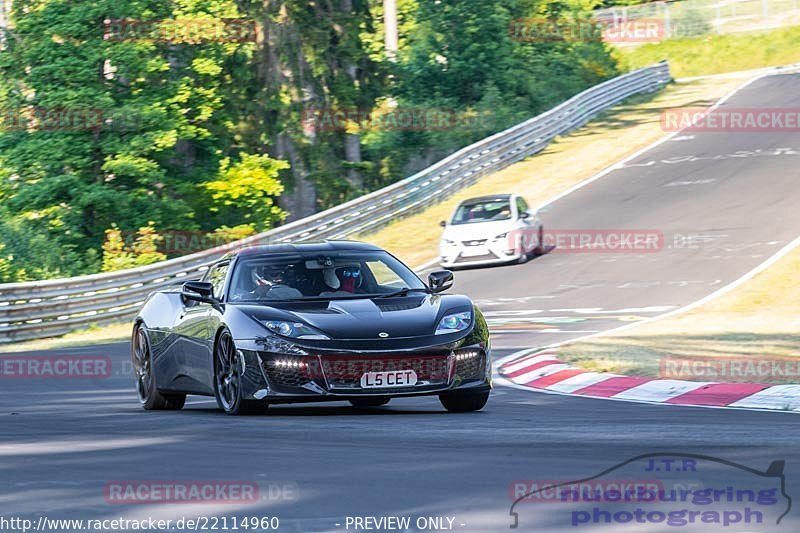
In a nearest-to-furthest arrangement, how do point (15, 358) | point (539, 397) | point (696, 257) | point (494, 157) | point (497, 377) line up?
point (539, 397) < point (497, 377) < point (15, 358) < point (696, 257) < point (494, 157)

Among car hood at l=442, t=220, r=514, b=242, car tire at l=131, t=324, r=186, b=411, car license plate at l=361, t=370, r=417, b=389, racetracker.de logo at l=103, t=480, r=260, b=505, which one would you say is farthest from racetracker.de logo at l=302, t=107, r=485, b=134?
racetracker.de logo at l=103, t=480, r=260, b=505

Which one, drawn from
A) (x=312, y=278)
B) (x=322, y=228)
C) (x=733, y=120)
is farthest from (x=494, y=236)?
(x=312, y=278)

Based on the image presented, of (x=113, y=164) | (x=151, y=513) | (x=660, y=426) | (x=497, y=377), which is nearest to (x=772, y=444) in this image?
(x=660, y=426)

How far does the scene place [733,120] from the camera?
44688mm

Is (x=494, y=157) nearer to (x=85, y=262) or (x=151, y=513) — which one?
(x=85, y=262)

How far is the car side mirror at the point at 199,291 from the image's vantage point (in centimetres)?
1170

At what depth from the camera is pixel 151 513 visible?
21.2 ft

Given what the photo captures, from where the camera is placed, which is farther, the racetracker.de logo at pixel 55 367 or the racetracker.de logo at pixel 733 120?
the racetracker.de logo at pixel 733 120

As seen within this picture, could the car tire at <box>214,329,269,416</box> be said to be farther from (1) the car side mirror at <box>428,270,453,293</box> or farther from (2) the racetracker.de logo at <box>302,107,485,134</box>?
(2) the racetracker.de logo at <box>302,107,485,134</box>

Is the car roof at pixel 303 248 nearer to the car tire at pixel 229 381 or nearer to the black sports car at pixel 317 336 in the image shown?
the black sports car at pixel 317 336

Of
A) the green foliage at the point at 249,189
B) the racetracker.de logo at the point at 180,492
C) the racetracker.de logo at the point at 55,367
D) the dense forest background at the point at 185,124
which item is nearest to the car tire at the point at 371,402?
the racetracker.de logo at the point at 180,492

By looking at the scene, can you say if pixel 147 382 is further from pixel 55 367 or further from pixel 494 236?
pixel 494 236

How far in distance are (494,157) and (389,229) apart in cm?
659

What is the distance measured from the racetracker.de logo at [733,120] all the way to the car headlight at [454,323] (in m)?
33.0
